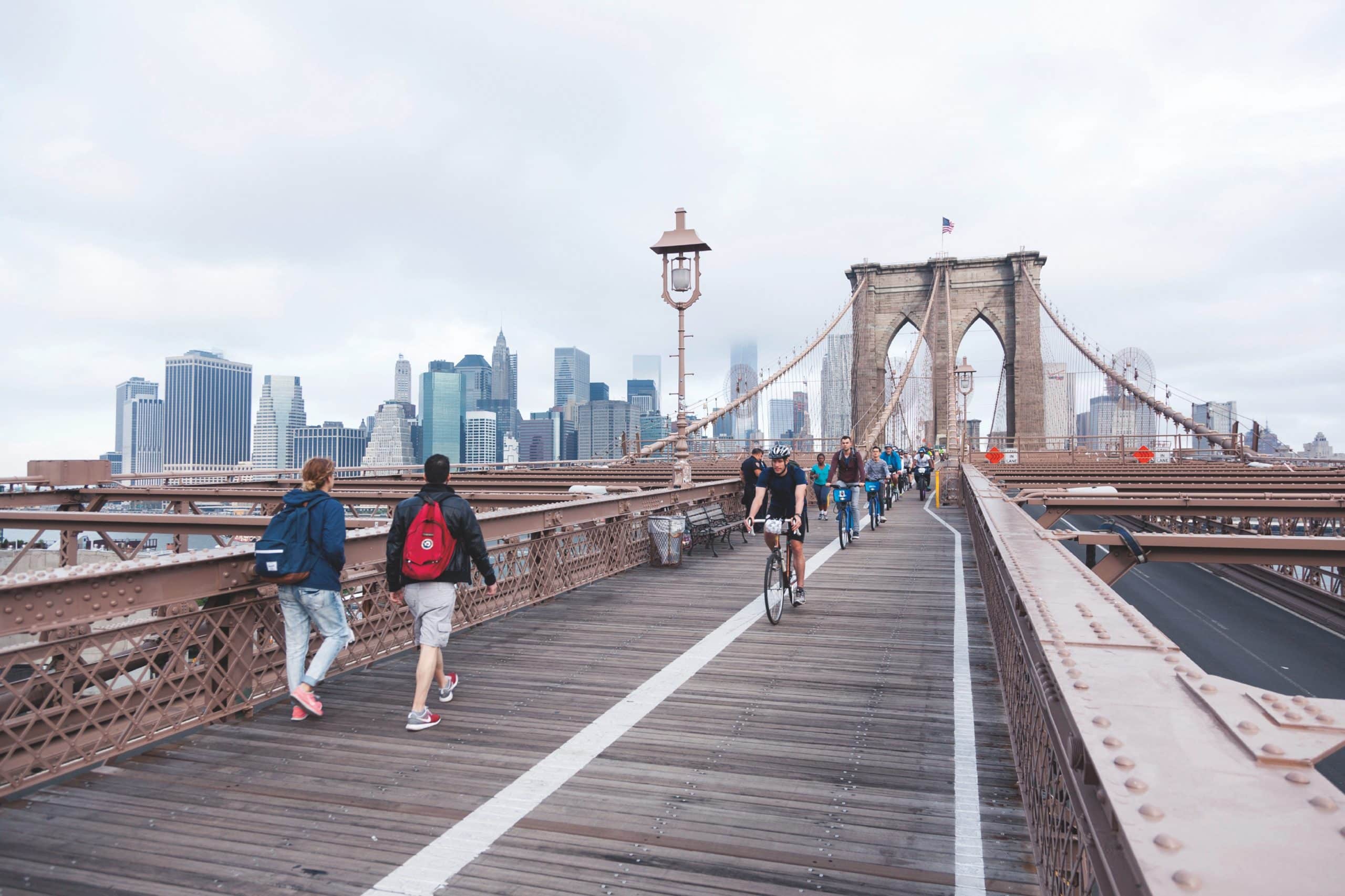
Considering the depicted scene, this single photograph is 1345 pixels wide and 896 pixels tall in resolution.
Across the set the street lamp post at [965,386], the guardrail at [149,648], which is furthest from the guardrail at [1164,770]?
the street lamp post at [965,386]

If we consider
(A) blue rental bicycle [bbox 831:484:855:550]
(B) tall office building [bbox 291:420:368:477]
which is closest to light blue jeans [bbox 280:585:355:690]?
(A) blue rental bicycle [bbox 831:484:855:550]

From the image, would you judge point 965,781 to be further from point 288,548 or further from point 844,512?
point 844,512

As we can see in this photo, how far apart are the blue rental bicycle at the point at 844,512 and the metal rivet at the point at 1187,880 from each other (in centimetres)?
1301

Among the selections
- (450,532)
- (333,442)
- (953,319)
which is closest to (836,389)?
(953,319)

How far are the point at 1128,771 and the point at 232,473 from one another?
56.6ft

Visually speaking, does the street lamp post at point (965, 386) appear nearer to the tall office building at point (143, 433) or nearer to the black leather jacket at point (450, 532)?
the black leather jacket at point (450, 532)

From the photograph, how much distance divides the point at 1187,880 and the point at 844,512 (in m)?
13.7

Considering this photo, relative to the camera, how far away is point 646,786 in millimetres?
4004

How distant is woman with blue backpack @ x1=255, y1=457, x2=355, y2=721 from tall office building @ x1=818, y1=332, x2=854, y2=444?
49.2 meters

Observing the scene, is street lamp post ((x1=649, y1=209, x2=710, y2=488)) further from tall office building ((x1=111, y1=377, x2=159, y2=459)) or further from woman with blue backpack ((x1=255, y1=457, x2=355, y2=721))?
tall office building ((x1=111, y1=377, x2=159, y2=459))

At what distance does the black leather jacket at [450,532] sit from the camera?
16.6 feet

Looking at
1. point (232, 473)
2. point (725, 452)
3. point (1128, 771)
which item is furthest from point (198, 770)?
point (725, 452)

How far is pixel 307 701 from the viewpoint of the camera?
4941 millimetres

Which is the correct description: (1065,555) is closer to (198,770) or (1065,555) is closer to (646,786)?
(646,786)
